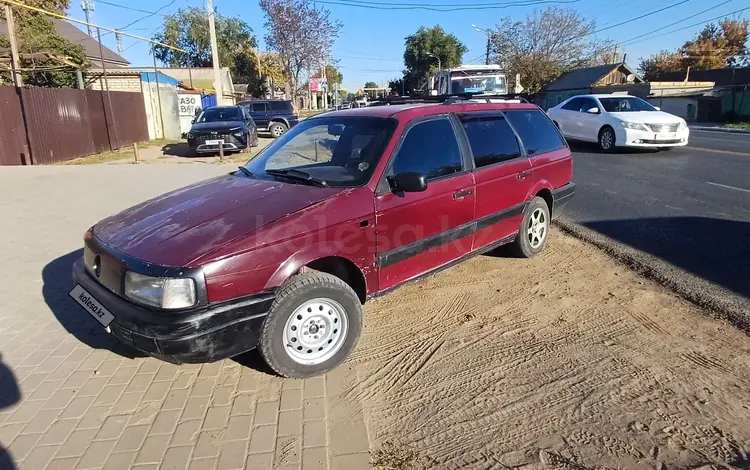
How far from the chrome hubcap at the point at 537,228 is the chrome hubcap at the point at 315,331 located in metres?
2.81

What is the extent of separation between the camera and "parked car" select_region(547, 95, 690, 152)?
12867 mm


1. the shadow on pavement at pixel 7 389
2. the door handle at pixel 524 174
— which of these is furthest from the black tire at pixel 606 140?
the shadow on pavement at pixel 7 389

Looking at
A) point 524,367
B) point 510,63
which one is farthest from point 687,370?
point 510,63

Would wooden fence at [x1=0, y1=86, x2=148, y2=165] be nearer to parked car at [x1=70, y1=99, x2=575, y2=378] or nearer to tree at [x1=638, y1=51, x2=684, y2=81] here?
parked car at [x1=70, y1=99, x2=575, y2=378]

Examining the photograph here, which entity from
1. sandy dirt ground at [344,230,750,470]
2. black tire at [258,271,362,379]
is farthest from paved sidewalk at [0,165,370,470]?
sandy dirt ground at [344,230,750,470]

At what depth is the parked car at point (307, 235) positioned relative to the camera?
2791 millimetres

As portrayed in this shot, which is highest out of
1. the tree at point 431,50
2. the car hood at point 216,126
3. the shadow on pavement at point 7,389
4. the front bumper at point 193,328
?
the tree at point 431,50

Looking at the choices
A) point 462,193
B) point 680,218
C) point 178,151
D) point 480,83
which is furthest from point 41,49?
point 680,218

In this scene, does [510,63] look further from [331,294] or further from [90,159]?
[331,294]

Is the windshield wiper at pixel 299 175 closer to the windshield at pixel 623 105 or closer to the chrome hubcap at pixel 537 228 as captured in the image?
the chrome hubcap at pixel 537 228

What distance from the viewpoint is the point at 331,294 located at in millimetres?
3197

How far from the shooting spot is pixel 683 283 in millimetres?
4586

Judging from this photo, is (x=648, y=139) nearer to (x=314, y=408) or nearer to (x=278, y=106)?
(x=314, y=408)

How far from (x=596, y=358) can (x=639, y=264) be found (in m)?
2.20
